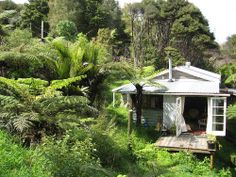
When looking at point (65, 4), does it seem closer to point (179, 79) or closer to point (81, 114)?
point (179, 79)

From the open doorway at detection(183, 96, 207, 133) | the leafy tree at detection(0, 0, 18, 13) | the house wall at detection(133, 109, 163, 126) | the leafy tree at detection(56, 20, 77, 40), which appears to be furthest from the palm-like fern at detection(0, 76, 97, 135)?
the leafy tree at detection(0, 0, 18, 13)

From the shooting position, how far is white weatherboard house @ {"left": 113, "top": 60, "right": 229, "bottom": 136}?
16.7 meters

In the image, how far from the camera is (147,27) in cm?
3234

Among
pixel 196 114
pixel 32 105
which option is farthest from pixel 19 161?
pixel 196 114

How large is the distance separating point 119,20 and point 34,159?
34944 millimetres

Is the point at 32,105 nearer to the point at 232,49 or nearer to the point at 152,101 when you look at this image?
the point at 152,101

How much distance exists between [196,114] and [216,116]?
278cm

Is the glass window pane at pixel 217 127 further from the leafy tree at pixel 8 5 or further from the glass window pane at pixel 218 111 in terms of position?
the leafy tree at pixel 8 5

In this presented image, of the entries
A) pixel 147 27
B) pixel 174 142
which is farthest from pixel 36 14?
pixel 174 142

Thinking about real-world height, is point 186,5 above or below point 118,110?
above

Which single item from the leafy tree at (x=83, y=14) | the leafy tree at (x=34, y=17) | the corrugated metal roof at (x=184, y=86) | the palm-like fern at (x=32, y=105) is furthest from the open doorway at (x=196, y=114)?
the leafy tree at (x=34, y=17)

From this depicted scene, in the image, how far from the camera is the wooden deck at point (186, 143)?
14.3m

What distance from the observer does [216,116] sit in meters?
16.8

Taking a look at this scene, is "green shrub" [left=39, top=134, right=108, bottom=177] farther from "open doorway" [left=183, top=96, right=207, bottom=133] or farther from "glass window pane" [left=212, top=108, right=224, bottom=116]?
"open doorway" [left=183, top=96, right=207, bottom=133]
